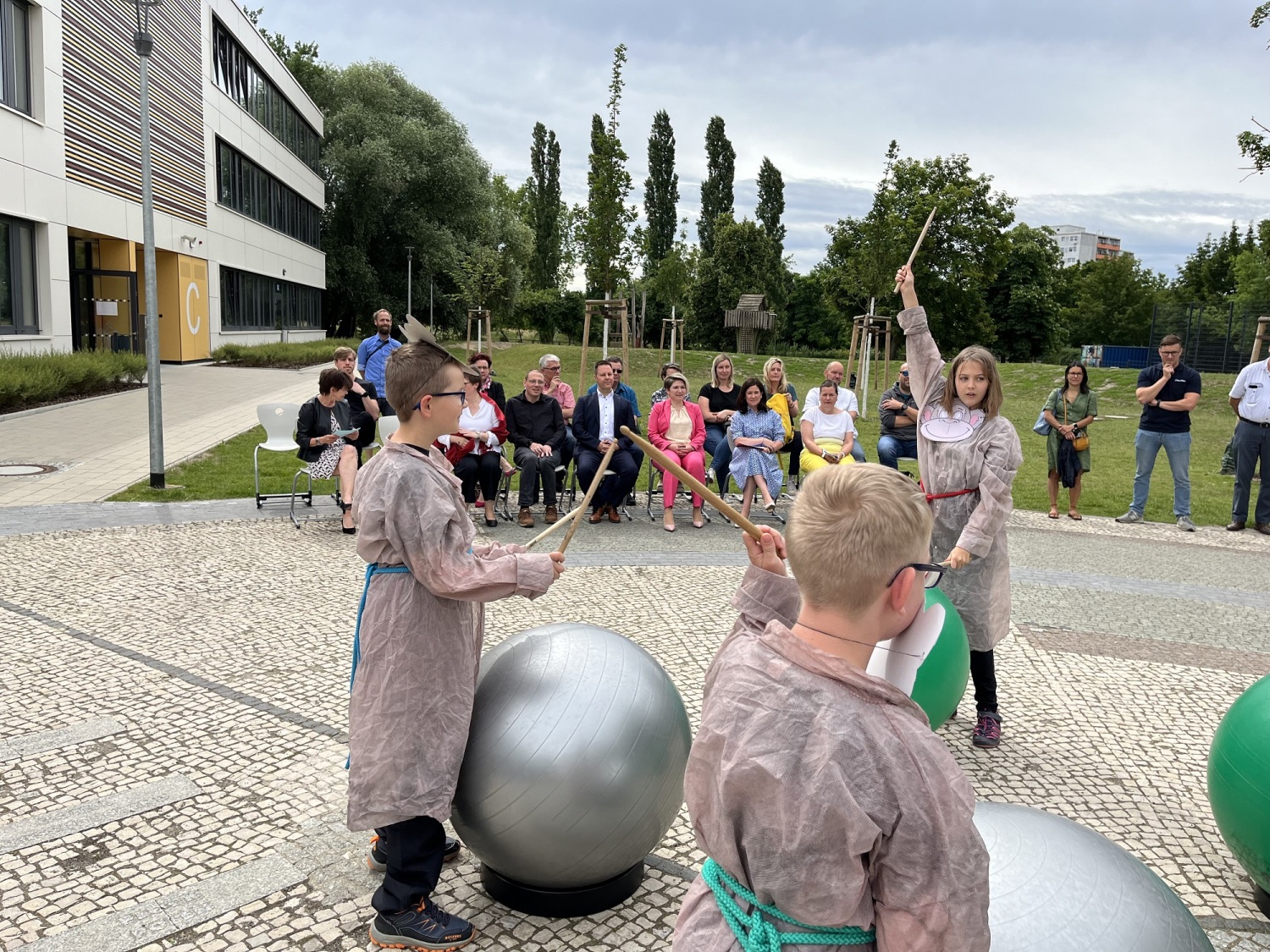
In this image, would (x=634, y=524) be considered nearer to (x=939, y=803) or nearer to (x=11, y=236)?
(x=939, y=803)

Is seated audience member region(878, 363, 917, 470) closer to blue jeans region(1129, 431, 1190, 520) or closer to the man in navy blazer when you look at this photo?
blue jeans region(1129, 431, 1190, 520)

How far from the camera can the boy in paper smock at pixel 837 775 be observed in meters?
1.53

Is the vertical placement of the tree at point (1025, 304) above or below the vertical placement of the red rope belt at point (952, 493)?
above

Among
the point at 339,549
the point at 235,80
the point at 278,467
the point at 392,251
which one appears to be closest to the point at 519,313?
the point at 392,251

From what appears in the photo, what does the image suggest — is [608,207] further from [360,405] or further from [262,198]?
[262,198]

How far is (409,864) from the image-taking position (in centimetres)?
318

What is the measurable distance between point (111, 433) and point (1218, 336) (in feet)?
113

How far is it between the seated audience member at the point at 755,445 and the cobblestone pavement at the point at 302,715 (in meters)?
1.33

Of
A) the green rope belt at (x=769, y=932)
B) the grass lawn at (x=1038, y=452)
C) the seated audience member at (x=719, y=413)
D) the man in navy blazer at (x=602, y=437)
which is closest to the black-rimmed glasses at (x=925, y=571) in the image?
the green rope belt at (x=769, y=932)

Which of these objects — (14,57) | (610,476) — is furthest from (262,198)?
(610,476)

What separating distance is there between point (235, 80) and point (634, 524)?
34.4 m

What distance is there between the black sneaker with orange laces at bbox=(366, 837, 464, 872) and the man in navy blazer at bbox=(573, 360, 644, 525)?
724 centimetres

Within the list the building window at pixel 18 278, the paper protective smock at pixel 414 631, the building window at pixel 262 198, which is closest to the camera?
the paper protective smock at pixel 414 631

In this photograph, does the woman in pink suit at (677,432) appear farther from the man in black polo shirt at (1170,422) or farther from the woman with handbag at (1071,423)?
the man in black polo shirt at (1170,422)
